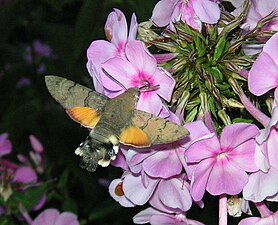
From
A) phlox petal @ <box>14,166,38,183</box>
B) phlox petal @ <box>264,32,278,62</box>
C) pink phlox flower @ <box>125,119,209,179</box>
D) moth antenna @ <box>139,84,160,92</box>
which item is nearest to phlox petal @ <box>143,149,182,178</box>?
pink phlox flower @ <box>125,119,209,179</box>

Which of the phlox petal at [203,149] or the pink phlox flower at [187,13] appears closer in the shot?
the phlox petal at [203,149]

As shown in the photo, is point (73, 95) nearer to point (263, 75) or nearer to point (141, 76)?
point (141, 76)

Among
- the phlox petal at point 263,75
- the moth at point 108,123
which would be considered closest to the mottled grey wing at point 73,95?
the moth at point 108,123

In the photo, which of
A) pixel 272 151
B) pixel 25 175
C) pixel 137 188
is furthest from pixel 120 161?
pixel 25 175

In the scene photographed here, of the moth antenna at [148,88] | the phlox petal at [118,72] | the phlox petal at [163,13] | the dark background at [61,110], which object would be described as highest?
the phlox petal at [163,13]

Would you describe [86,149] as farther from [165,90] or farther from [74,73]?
[74,73]

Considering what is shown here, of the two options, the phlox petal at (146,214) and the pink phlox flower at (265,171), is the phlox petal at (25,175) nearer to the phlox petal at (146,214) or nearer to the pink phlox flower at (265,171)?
the phlox petal at (146,214)
